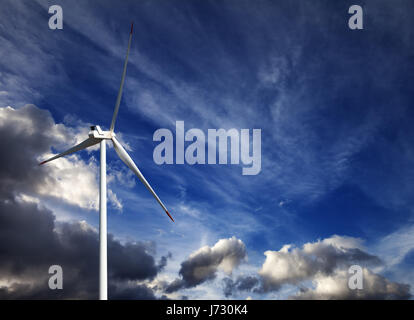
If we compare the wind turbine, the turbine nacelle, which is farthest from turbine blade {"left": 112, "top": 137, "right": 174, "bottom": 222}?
the turbine nacelle

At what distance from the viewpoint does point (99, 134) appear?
49469 millimetres

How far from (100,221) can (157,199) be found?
8.67m

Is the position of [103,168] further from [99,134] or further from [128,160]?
[99,134]

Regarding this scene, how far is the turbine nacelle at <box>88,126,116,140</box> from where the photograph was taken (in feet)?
160

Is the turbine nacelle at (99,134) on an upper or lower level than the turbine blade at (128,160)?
upper

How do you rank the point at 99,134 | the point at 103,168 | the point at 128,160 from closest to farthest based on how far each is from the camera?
the point at 103,168 < the point at 99,134 < the point at 128,160

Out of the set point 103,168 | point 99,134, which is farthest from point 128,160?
point 99,134

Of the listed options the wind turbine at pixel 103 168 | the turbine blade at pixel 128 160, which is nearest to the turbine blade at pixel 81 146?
the wind turbine at pixel 103 168

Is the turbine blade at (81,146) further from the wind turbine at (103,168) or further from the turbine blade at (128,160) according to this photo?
the turbine blade at (128,160)

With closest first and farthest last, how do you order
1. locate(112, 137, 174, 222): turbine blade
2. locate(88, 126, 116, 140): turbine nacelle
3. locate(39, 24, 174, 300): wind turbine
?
locate(39, 24, 174, 300): wind turbine
locate(88, 126, 116, 140): turbine nacelle
locate(112, 137, 174, 222): turbine blade

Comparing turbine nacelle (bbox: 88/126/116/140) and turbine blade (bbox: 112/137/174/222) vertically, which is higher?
turbine nacelle (bbox: 88/126/116/140)

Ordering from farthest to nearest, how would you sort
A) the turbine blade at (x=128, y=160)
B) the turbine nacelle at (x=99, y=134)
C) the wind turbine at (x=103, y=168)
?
the turbine blade at (x=128, y=160) → the turbine nacelle at (x=99, y=134) → the wind turbine at (x=103, y=168)

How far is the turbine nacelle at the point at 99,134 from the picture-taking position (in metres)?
→ 48.9

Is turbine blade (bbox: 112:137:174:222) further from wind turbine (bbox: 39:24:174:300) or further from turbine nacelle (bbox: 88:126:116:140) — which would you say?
turbine nacelle (bbox: 88:126:116:140)
